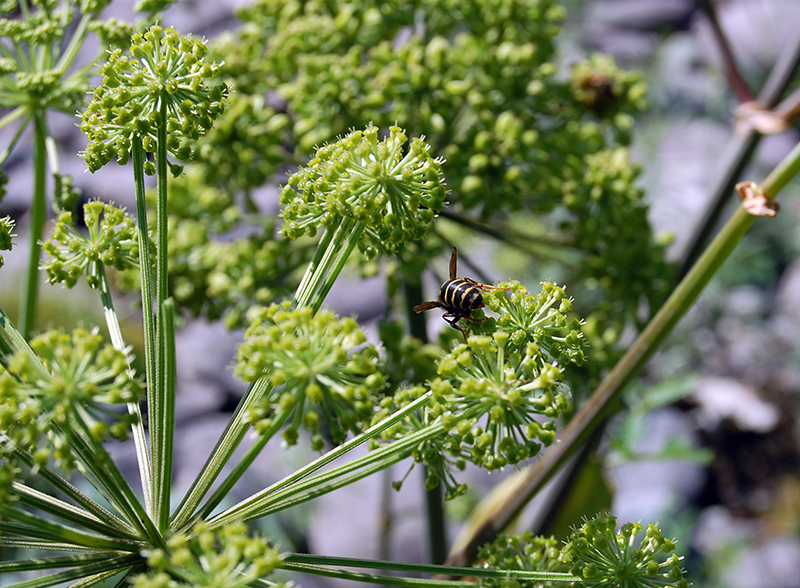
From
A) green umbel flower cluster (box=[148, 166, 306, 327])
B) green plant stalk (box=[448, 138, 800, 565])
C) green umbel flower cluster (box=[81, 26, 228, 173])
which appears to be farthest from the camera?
green umbel flower cluster (box=[148, 166, 306, 327])

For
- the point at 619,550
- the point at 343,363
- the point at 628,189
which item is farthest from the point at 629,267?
the point at 343,363

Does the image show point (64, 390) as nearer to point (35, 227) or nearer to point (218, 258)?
point (35, 227)

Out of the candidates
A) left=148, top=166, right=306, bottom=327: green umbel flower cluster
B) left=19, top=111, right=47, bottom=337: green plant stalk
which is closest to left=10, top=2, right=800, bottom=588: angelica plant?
left=19, top=111, right=47, bottom=337: green plant stalk

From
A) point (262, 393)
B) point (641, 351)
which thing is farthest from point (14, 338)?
point (641, 351)

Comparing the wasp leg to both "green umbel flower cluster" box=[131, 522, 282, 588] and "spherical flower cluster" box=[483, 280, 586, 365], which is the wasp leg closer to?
"spherical flower cluster" box=[483, 280, 586, 365]

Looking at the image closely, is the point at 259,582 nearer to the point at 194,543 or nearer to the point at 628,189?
the point at 194,543

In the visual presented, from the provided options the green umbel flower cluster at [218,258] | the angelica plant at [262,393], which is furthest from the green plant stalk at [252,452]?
the green umbel flower cluster at [218,258]
